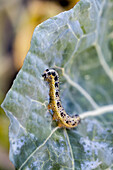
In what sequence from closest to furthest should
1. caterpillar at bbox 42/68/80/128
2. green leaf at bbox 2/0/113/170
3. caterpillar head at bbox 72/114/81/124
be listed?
green leaf at bbox 2/0/113/170, caterpillar at bbox 42/68/80/128, caterpillar head at bbox 72/114/81/124

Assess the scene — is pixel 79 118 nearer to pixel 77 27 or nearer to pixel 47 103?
pixel 47 103

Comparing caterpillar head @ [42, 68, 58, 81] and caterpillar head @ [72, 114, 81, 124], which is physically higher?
caterpillar head @ [42, 68, 58, 81]

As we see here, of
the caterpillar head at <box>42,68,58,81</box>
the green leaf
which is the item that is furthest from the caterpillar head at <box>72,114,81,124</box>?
the caterpillar head at <box>42,68,58,81</box>

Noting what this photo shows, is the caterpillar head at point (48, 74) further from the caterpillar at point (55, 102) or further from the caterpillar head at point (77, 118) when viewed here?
the caterpillar head at point (77, 118)

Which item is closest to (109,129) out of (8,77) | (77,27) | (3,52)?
(77,27)

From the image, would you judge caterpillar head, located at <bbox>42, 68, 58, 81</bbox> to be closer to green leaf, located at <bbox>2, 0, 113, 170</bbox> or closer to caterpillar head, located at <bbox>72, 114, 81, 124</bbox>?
green leaf, located at <bbox>2, 0, 113, 170</bbox>

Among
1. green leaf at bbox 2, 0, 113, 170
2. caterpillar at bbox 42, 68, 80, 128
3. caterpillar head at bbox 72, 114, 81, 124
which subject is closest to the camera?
green leaf at bbox 2, 0, 113, 170

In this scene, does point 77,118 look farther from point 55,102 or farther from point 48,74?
point 48,74

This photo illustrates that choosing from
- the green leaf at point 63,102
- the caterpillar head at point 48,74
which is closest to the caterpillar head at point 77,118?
the green leaf at point 63,102
